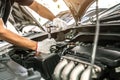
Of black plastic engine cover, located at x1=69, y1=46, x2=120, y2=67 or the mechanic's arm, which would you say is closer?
black plastic engine cover, located at x1=69, y1=46, x2=120, y2=67

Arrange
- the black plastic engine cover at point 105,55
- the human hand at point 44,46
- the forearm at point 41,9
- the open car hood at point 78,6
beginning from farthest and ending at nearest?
the forearm at point 41,9 < the open car hood at point 78,6 < the human hand at point 44,46 < the black plastic engine cover at point 105,55

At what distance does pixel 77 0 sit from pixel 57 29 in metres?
0.36

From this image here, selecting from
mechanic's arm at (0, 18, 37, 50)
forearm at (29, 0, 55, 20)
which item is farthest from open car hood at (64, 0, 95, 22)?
mechanic's arm at (0, 18, 37, 50)

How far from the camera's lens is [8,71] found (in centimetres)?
138

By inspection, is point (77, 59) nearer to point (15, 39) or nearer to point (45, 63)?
point (45, 63)

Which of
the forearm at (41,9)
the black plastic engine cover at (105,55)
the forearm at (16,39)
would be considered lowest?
the black plastic engine cover at (105,55)

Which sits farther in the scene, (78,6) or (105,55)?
(78,6)

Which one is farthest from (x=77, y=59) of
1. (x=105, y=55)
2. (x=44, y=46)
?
(x=44, y=46)

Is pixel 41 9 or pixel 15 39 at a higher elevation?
pixel 41 9

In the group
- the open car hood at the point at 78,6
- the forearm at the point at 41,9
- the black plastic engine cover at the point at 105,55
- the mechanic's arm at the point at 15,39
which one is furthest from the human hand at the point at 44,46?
the forearm at the point at 41,9

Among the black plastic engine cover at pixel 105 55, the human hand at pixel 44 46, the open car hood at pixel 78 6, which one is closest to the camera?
the black plastic engine cover at pixel 105 55

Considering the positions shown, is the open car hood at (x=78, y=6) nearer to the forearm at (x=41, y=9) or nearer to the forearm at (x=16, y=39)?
the forearm at (x=41, y=9)

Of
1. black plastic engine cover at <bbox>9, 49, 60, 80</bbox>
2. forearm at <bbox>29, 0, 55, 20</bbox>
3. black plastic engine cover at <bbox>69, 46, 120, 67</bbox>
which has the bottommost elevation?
black plastic engine cover at <bbox>9, 49, 60, 80</bbox>

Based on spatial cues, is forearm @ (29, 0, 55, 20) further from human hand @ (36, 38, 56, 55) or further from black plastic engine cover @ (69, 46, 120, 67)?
black plastic engine cover @ (69, 46, 120, 67)
